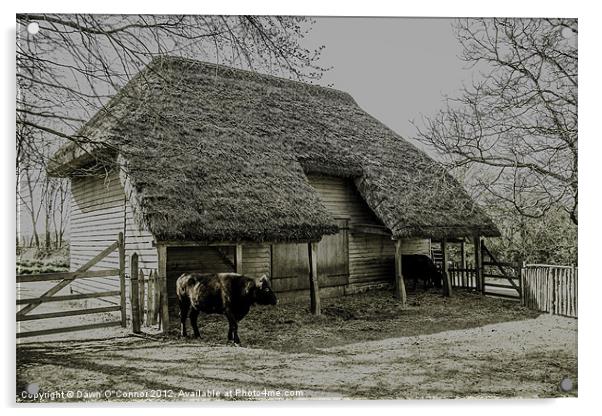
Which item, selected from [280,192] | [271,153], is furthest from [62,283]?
[271,153]

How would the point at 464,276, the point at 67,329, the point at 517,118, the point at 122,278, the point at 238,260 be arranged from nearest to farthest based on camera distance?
the point at 67,329 → the point at 517,118 → the point at 122,278 → the point at 238,260 → the point at 464,276

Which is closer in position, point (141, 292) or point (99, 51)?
point (99, 51)

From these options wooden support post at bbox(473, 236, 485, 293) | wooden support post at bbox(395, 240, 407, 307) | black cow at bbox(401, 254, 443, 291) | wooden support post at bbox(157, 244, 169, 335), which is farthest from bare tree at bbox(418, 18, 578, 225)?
black cow at bbox(401, 254, 443, 291)

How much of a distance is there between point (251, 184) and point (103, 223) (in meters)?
2.15

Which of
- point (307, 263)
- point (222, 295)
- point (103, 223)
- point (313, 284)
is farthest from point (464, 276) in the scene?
point (103, 223)

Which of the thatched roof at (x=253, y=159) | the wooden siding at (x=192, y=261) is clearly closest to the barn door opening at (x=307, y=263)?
the thatched roof at (x=253, y=159)

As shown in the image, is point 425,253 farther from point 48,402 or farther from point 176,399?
point 48,402

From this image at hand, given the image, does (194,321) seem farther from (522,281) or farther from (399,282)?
(522,281)

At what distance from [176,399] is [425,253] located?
6.90 meters

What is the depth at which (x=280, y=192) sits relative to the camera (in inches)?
326

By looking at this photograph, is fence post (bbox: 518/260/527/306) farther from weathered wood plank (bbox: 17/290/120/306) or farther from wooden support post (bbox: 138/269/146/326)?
weathered wood plank (bbox: 17/290/120/306)

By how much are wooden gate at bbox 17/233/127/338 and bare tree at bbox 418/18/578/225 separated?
4.29 m

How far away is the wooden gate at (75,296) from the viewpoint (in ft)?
19.2

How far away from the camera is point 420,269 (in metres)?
10.9
